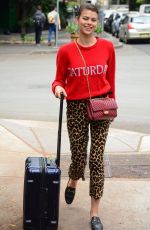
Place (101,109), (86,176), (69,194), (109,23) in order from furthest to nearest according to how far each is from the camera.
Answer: (109,23) → (86,176) → (69,194) → (101,109)

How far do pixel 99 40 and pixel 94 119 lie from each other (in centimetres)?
66

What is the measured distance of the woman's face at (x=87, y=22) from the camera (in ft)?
15.3

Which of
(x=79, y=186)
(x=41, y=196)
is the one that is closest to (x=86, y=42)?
(x=41, y=196)

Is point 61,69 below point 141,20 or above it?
above

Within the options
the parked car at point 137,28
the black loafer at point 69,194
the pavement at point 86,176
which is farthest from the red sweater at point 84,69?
the parked car at point 137,28

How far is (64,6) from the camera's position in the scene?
42.4 metres

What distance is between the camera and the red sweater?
4.67m

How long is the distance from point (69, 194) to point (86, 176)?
104cm

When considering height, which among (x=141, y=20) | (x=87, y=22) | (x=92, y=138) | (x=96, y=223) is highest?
(x=87, y=22)

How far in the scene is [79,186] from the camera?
19.3 ft

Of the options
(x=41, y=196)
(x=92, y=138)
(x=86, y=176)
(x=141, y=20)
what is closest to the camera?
(x=41, y=196)

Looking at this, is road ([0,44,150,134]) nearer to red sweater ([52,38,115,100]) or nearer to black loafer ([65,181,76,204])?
black loafer ([65,181,76,204])

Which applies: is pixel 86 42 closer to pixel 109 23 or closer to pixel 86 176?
pixel 86 176

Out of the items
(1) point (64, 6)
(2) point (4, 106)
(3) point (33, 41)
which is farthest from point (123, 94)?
(1) point (64, 6)
